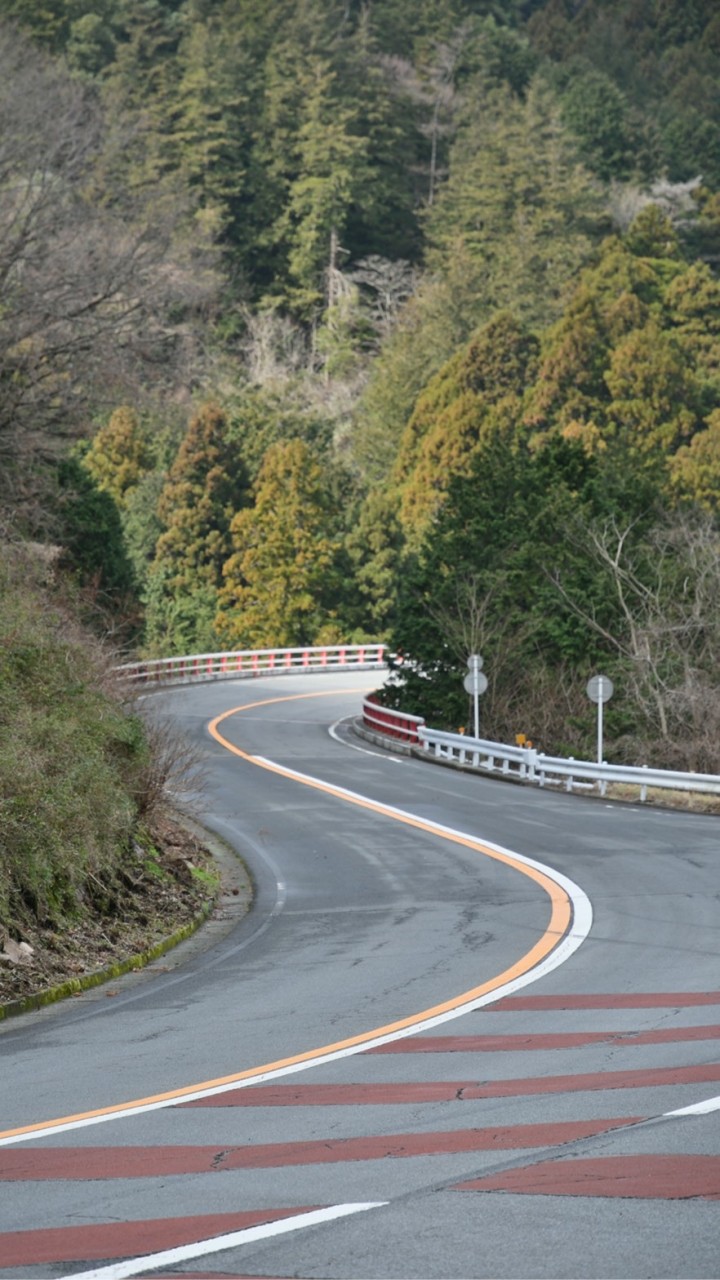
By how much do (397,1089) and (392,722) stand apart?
115 ft

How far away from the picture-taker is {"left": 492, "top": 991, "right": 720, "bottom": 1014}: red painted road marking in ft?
43.4

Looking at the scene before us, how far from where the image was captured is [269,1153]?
29.0 ft

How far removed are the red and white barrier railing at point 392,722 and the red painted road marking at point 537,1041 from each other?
97.4 feet

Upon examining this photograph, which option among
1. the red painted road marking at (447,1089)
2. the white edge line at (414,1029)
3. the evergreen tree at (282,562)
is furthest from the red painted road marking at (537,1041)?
the evergreen tree at (282,562)

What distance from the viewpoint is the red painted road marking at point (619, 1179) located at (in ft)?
25.1

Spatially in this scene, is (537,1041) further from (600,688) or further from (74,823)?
(600,688)

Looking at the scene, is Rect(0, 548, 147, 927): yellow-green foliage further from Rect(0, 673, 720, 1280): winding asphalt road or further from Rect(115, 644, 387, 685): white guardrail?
Rect(115, 644, 387, 685): white guardrail

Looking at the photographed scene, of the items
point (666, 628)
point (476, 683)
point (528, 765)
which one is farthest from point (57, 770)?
point (666, 628)

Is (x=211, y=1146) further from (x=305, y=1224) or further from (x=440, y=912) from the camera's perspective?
(x=440, y=912)

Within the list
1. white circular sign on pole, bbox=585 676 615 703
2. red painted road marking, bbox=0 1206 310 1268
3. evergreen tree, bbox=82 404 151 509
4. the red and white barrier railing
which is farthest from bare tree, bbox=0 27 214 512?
evergreen tree, bbox=82 404 151 509

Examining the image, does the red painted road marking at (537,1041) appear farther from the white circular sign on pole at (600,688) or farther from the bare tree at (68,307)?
the bare tree at (68,307)

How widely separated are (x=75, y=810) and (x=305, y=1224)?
32.1ft

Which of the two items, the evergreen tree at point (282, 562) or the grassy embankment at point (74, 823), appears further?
the evergreen tree at point (282, 562)

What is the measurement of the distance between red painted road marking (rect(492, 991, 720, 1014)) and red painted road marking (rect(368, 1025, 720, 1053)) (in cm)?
111
